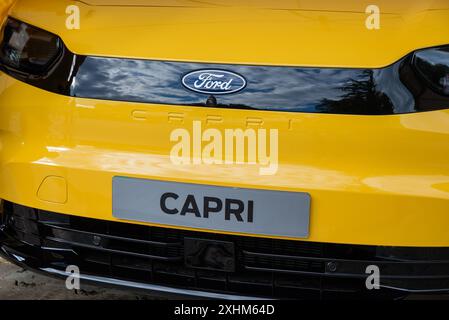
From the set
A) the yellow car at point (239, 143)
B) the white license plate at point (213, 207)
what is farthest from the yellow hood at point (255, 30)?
the white license plate at point (213, 207)

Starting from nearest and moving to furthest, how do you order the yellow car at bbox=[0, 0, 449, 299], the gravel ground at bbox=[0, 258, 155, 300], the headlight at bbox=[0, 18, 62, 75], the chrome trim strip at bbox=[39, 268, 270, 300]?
the yellow car at bbox=[0, 0, 449, 299] < the chrome trim strip at bbox=[39, 268, 270, 300] < the headlight at bbox=[0, 18, 62, 75] < the gravel ground at bbox=[0, 258, 155, 300]

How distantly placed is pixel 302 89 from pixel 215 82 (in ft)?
0.84

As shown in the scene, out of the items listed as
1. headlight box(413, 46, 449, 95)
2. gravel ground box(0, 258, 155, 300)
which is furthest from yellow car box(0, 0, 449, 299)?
gravel ground box(0, 258, 155, 300)

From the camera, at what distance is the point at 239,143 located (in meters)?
1.83

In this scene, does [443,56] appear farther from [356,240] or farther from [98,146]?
[98,146]

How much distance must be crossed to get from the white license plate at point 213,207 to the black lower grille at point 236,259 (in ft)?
0.21

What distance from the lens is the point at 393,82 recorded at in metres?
1.79

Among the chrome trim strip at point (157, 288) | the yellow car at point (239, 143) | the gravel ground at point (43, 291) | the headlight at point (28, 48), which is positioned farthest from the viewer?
the gravel ground at point (43, 291)

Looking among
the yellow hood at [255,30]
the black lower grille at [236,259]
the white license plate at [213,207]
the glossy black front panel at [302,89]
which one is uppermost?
the yellow hood at [255,30]

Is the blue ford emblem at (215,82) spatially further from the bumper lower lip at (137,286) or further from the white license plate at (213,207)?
the bumper lower lip at (137,286)

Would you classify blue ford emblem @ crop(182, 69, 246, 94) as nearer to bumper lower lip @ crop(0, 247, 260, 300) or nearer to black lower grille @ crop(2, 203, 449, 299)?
black lower grille @ crop(2, 203, 449, 299)

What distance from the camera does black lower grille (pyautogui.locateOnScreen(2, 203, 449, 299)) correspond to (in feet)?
6.08

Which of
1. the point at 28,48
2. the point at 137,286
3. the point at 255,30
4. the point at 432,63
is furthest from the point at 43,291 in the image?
the point at 432,63

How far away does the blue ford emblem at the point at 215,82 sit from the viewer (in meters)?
1.83
